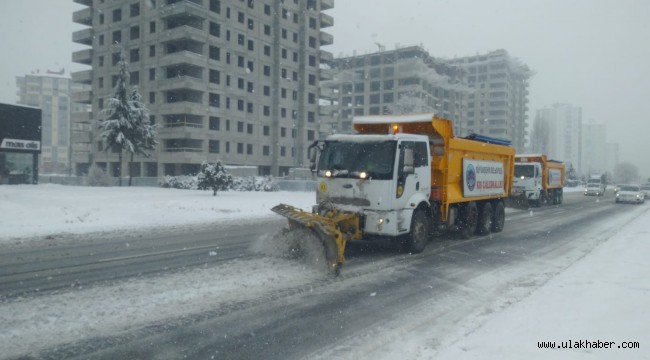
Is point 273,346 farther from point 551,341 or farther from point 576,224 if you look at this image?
point 576,224

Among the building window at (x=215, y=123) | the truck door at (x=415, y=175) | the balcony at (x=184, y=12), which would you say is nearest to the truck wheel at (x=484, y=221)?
the truck door at (x=415, y=175)

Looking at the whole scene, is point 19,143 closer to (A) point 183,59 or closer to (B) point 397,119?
(A) point 183,59

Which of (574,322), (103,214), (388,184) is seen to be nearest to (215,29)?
(103,214)

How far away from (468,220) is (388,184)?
4690 mm

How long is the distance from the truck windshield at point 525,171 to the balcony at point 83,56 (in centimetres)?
5604

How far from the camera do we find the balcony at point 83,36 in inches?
2469

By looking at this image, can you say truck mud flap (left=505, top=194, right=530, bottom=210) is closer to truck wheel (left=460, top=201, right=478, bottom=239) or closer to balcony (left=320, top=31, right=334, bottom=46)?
truck wheel (left=460, top=201, right=478, bottom=239)

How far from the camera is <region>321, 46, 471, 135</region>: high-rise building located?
94.6 metres

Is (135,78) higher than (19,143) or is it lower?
higher

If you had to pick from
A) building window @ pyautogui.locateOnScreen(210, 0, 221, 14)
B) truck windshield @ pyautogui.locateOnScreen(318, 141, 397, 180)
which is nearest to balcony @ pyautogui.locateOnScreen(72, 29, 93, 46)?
building window @ pyautogui.locateOnScreen(210, 0, 221, 14)

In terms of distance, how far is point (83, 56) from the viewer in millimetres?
63344

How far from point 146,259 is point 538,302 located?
737cm

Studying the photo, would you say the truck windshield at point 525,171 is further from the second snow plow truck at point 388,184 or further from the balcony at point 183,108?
the balcony at point 183,108

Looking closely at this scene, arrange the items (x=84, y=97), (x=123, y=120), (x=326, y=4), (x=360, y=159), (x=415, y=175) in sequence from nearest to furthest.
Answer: (x=360, y=159) < (x=415, y=175) < (x=123, y=120) < (x=84, y=97) < (x=326, y=4)
